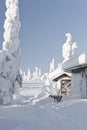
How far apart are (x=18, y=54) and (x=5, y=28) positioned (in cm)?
414

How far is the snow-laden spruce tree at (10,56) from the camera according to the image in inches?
1298

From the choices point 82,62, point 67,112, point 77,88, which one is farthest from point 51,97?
point 67,112

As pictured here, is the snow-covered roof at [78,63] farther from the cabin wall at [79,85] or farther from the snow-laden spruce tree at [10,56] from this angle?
the snow-laden spruce tree at [10,56]

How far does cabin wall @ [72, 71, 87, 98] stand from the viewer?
2008 centimetres

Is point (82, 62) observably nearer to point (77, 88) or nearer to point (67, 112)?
point (77, 88)

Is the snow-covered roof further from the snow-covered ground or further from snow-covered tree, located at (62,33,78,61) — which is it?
snow-covered tree, located at (62,33,78,61)

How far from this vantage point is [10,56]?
112ft

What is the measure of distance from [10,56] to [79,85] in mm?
14786

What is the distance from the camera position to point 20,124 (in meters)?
9.37

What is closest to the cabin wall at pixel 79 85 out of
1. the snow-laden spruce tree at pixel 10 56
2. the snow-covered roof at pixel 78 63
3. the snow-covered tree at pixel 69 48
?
the snow-covered roof at pixel 78 63

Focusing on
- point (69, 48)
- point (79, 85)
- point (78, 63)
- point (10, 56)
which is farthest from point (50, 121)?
point (69, 48)

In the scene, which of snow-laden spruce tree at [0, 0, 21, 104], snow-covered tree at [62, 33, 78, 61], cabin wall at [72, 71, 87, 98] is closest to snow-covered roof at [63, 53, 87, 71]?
cabin wall at [72, 71, 87, 98]

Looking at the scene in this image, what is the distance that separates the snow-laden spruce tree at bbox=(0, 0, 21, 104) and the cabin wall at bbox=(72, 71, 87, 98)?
41.2 feet

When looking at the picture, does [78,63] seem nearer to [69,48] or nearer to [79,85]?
[79,85]
